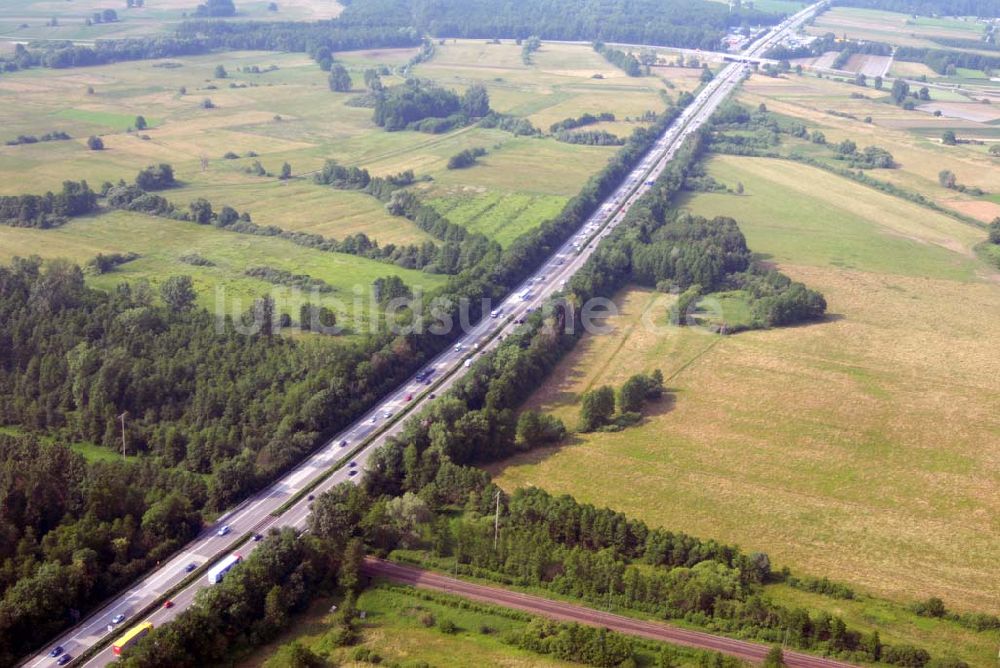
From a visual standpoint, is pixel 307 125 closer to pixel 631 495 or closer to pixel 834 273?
pixel 834 273

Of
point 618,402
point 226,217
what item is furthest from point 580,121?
point 618,402

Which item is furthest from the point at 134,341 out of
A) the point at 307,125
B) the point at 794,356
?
the point at 307,125

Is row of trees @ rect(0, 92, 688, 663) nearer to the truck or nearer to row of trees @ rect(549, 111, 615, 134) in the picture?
the truck

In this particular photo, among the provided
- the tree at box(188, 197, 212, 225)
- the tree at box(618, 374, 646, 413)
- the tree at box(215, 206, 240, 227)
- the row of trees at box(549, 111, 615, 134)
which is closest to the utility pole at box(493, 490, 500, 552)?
the tree at box(618, 374, 646, 413)

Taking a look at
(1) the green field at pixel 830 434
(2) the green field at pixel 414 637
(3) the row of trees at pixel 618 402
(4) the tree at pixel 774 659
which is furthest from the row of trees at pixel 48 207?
(4) the tree at pixel 774 659

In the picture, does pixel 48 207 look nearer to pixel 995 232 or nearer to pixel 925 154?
pixel 995 232

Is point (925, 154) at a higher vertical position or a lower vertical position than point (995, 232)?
higher

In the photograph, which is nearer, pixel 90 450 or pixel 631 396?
pixel 90 450

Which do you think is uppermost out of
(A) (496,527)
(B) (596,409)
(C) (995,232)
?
(C) (995,232)
